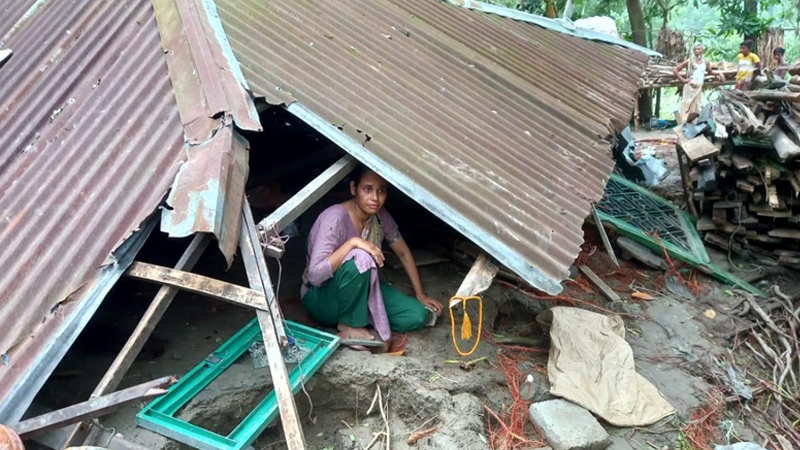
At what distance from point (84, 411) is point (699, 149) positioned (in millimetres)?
6918

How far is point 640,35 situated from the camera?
15461 mm

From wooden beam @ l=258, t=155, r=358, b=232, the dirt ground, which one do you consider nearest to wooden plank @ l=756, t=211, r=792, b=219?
the dirt ground

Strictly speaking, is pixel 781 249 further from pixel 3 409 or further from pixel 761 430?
pixel 3 409

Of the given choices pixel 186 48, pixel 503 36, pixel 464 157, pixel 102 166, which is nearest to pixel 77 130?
pixel 102 166

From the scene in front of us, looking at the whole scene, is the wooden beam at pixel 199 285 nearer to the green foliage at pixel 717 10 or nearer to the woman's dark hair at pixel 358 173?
the woman's dark hair at pixel 358 173

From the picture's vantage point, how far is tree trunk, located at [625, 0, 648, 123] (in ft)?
49.5

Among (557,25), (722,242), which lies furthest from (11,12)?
(722,242)

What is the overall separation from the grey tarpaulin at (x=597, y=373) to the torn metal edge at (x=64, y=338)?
2.91 metres

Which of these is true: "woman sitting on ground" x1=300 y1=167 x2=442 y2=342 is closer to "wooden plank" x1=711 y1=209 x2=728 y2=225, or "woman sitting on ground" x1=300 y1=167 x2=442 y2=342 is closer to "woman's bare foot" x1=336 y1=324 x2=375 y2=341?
"woman's bare foot" x1=336 y1=324 x2=375 y2=341

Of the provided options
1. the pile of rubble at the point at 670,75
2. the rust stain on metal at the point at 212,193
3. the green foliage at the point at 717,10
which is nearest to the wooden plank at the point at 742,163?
the rust stain on metal at the point at 212,193

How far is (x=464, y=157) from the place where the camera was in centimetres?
408

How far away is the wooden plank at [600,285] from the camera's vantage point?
5.85 meters

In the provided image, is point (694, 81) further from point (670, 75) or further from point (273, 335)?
point (273, 335)

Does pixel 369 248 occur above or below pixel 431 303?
above
